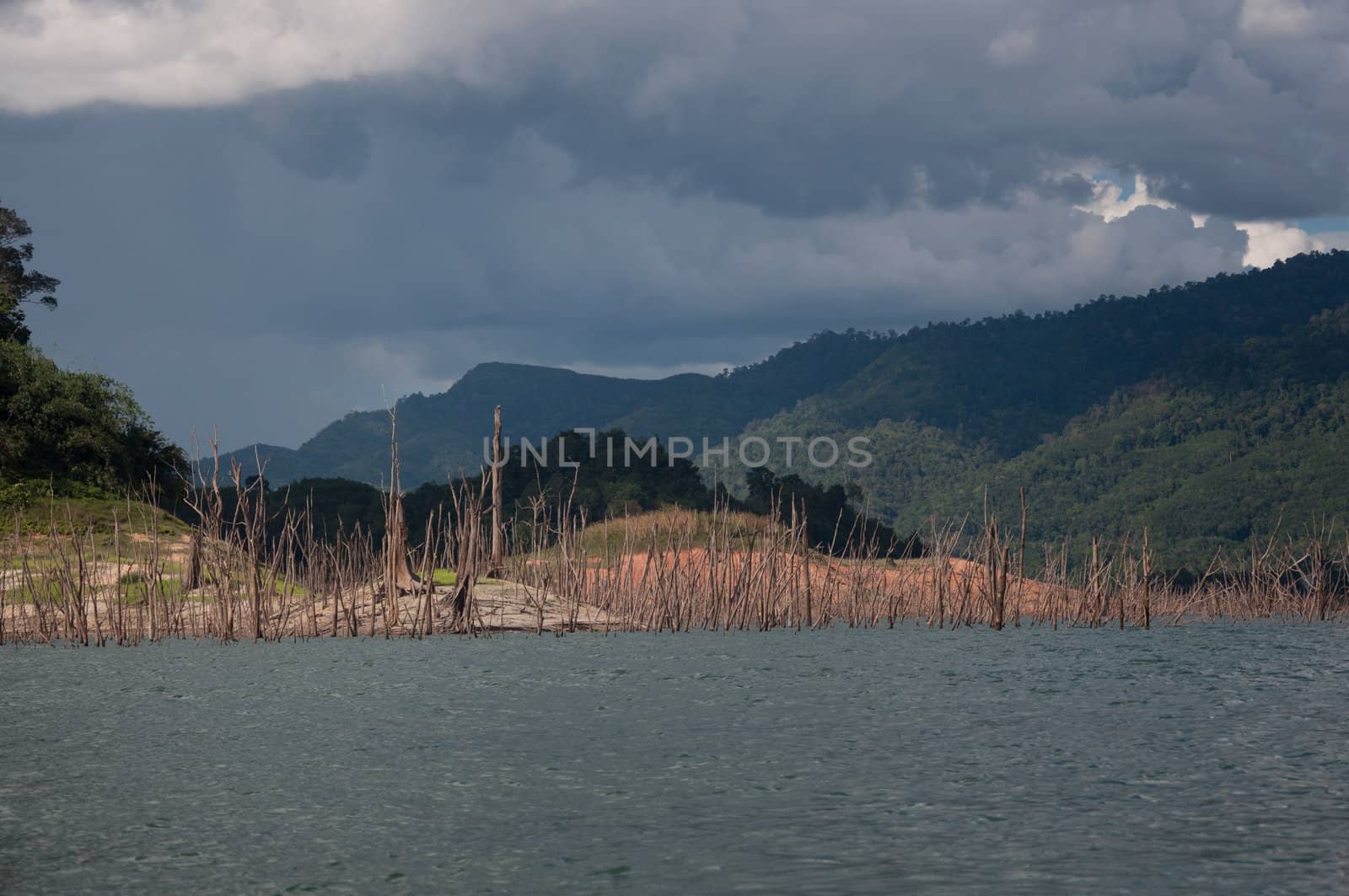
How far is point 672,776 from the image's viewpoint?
15070 mm

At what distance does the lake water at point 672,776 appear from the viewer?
11.0m

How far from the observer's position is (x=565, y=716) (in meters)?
19.9

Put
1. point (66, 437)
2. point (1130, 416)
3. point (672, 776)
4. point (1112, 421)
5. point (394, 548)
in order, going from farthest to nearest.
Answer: point (1112, 421)
point (1130, 416)
point (66, 437)
point (394, 548)
point (672, 776)

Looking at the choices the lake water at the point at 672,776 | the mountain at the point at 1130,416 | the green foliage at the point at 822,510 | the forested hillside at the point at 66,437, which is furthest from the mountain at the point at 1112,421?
the lake water at the point at 672,776

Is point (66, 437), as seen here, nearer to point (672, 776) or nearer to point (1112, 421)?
point (672, 776)

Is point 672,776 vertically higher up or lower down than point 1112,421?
lower down

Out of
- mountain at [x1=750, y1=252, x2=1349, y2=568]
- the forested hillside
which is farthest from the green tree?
mountain at [x1=750, y1=252, x2=1349, y2=568]

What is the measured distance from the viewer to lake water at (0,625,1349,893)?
11008 millimetres

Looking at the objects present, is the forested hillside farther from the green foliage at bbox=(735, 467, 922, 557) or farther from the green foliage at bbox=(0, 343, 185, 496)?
the green foliage at bbox=(735, 467, 922, 557)

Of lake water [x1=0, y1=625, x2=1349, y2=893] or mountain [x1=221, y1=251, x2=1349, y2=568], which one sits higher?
mountain [x1=221, y1=251, x2=1349, y2=568]

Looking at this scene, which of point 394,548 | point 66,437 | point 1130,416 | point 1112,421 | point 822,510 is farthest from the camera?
point 1112,421

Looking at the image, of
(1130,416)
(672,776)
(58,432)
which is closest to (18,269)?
(58,432)

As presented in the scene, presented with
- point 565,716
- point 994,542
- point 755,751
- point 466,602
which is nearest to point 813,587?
point 994,542

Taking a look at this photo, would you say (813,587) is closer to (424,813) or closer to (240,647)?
(240,647)
